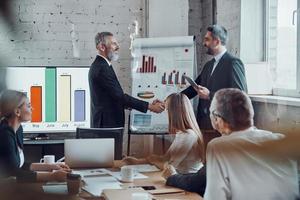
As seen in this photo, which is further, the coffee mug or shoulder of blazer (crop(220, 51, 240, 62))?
shoulder of blazer (crop(220, 51, 240, 62))

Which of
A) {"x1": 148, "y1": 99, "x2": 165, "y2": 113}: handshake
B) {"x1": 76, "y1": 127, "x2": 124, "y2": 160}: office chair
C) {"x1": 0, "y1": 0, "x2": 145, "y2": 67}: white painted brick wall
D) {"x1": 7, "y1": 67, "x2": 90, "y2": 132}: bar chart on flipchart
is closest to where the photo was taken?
{"x1": 0, "y1": 0, "x2": 145, "y2": 67}: white painted brick wall

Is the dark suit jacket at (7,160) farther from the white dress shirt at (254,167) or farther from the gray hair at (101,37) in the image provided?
the gray hair at (101,37)

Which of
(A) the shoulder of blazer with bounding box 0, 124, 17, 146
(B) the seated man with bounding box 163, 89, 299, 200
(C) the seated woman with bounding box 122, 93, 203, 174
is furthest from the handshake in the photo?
(A) the shoulder of blazer with bounding box 0, 124, 17, 146

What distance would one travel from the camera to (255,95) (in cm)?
29

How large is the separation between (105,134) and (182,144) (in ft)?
0.20

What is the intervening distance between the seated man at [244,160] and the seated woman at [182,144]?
0.10 ft

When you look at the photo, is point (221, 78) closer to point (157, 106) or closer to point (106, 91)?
point (106, 91)

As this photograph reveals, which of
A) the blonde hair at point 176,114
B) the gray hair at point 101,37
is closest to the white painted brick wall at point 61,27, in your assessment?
the gray hair at point 101,37

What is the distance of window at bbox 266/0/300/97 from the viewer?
5.6 inches

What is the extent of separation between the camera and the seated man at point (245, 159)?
11 centimetres

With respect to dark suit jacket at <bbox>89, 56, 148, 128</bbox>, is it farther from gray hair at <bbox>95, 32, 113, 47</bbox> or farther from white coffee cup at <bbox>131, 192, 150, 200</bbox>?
white coffee cup at <bbox>131, 192, 150, 200</bbox>

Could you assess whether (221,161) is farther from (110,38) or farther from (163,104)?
(163,104)

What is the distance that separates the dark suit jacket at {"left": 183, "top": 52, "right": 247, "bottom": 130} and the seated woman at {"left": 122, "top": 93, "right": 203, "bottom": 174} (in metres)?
0.01

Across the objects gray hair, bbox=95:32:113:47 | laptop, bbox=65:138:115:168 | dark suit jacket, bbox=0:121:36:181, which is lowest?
laptop, bbox=65:138:115:168
